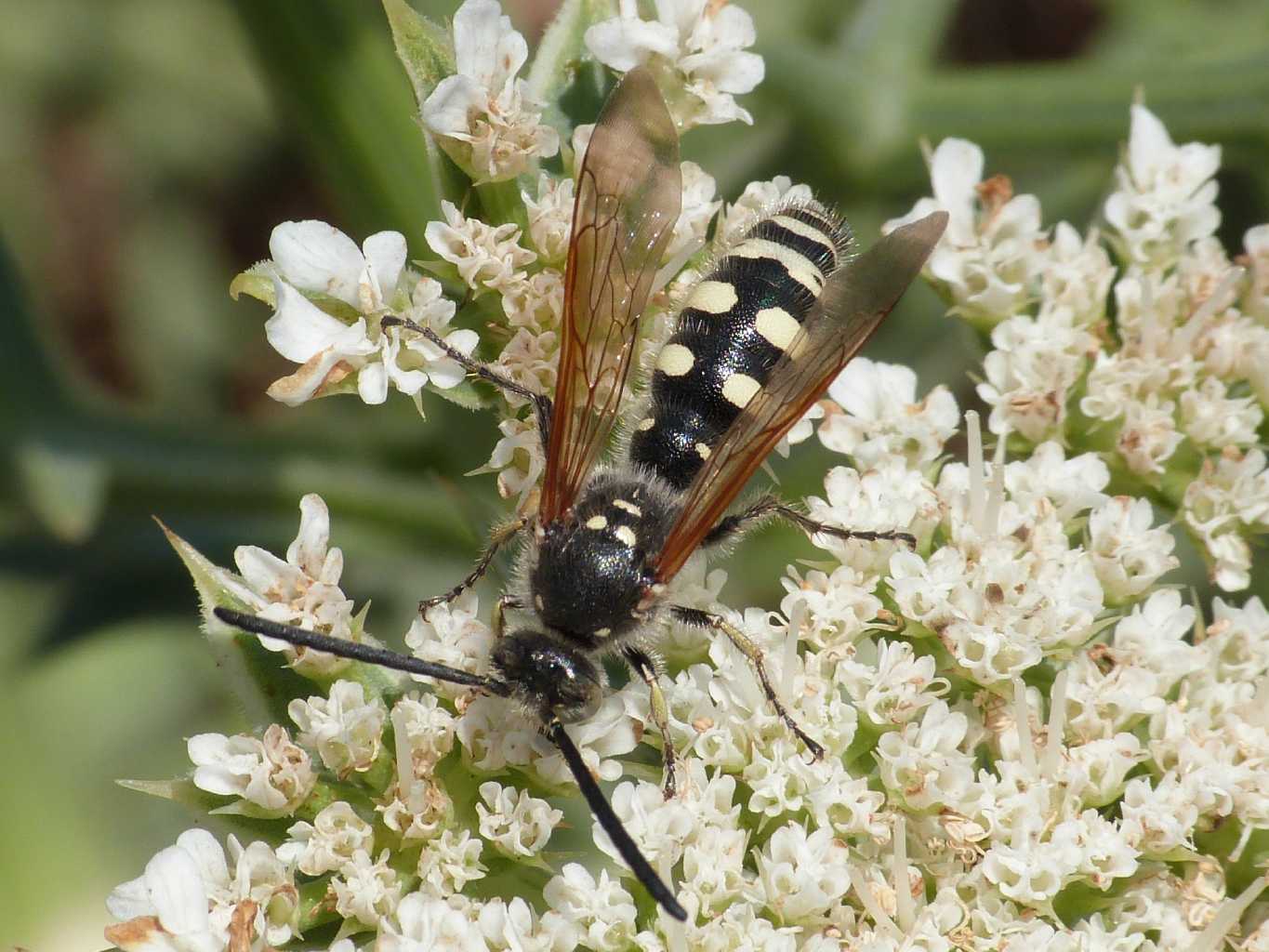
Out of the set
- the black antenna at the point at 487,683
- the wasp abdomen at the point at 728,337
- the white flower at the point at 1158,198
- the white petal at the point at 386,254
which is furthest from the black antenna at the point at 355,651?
the white flower at the point at 1158,198

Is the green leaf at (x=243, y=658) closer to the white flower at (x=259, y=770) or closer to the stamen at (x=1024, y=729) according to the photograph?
the white flower at (x=259, y=770)

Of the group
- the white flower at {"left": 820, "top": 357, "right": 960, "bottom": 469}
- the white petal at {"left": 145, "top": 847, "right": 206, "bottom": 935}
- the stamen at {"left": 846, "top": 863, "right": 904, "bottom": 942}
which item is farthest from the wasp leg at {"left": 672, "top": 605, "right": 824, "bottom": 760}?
the white petal at {"left": 145, "top": 847, "right": 206, "bottom": 935}

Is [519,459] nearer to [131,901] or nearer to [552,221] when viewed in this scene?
[552,221]

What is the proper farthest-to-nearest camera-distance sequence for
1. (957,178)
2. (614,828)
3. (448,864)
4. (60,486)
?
(60,486) < (957,178) < (448,864) < (614,828)

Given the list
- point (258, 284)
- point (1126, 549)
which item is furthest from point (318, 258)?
point (1126, 549)

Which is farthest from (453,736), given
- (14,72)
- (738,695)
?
(14,72)
